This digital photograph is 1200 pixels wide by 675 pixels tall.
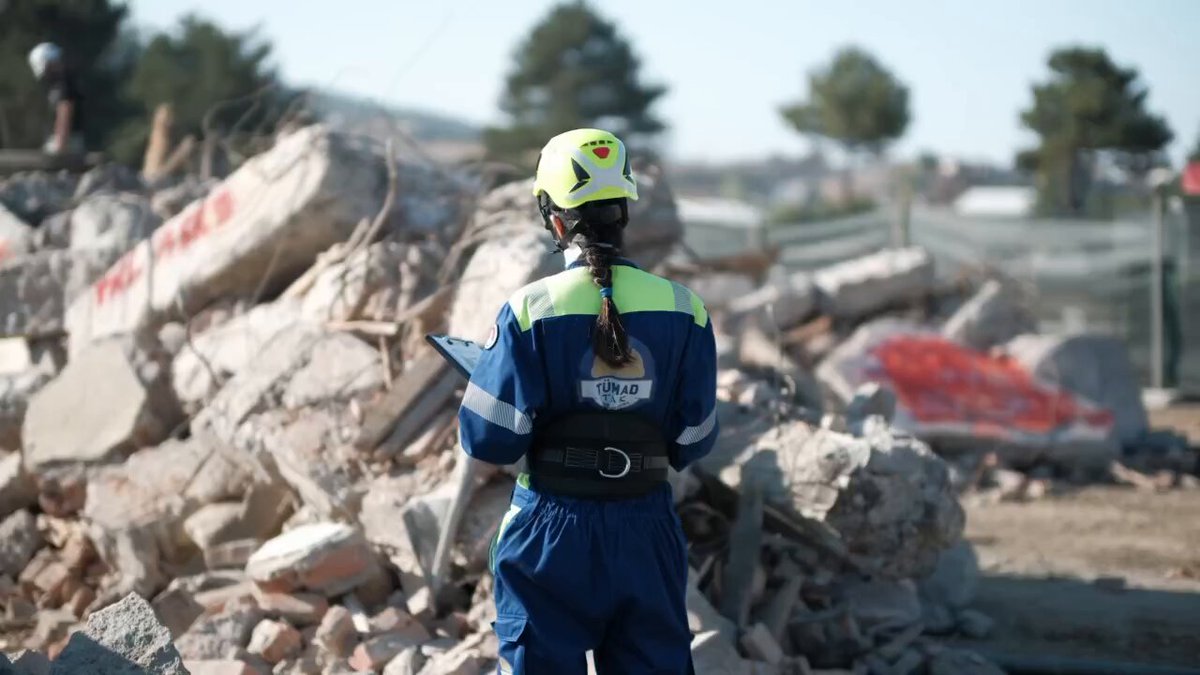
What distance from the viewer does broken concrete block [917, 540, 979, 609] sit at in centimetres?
599

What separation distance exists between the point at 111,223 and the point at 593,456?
19.1 ft

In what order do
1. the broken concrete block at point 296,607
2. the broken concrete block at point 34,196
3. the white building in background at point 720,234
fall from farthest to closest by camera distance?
the white building in background at point 720,234 → the broken concrete block at point 34,196 → the broken concrete block at point 296,607

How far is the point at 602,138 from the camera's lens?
3619mm

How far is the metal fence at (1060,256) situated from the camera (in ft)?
45.4

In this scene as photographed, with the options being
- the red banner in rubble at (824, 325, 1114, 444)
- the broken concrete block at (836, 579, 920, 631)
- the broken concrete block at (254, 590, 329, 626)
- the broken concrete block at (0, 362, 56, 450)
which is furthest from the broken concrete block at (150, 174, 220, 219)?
the broken concrete block at (836, 579, 920, 631)

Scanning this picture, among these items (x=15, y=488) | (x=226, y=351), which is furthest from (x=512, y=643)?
(x=15, y=488)

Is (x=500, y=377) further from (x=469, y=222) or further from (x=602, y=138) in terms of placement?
(x=469, y=222)

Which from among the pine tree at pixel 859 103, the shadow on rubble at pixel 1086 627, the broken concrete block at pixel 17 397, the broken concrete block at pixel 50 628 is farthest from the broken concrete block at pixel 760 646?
the pine tree at pixel 859 103

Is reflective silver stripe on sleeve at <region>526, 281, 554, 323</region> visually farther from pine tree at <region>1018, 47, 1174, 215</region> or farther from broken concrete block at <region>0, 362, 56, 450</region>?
pine tree at <region>1018, 47, 1174, 215</region>

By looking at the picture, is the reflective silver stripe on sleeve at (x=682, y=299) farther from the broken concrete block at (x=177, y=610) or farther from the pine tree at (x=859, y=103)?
the pine tree at (x=859, y=103)

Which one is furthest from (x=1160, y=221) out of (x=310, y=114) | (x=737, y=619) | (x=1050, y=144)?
(x=1050, y=144)

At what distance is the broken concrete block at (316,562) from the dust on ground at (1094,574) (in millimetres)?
2526

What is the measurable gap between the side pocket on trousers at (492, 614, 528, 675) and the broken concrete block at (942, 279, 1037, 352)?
7990 mm

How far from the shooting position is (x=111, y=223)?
8.45 meters
